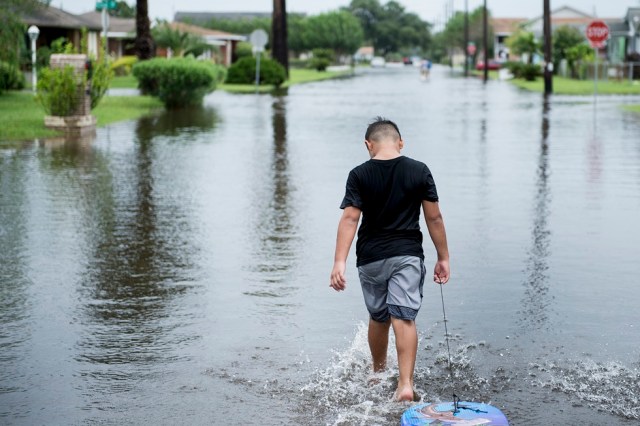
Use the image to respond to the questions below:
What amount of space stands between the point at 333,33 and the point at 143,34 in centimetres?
11369

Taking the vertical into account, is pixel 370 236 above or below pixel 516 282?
above

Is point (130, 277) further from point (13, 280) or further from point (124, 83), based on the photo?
point (124, 83)

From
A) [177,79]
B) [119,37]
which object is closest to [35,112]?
[177,79]

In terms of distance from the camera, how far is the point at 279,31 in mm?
55938

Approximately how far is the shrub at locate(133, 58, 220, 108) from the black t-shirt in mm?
26789

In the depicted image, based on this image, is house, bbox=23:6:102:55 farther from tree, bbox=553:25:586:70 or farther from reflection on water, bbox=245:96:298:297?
reflection on water, bbox=245:96:298:297

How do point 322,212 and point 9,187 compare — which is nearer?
point 322,212

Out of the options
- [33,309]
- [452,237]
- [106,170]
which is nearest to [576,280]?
[452,237]

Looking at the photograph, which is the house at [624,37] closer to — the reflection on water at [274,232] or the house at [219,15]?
the house at [219,15]

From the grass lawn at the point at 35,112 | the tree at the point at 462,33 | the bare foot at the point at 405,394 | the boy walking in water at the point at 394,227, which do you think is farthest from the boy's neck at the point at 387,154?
the tree at the point at 462,33

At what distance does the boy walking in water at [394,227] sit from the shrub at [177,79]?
26.8 metres

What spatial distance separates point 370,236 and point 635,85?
49750 mm

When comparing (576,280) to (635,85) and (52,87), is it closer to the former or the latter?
(52,87)

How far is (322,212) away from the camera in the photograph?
12.5 meters
